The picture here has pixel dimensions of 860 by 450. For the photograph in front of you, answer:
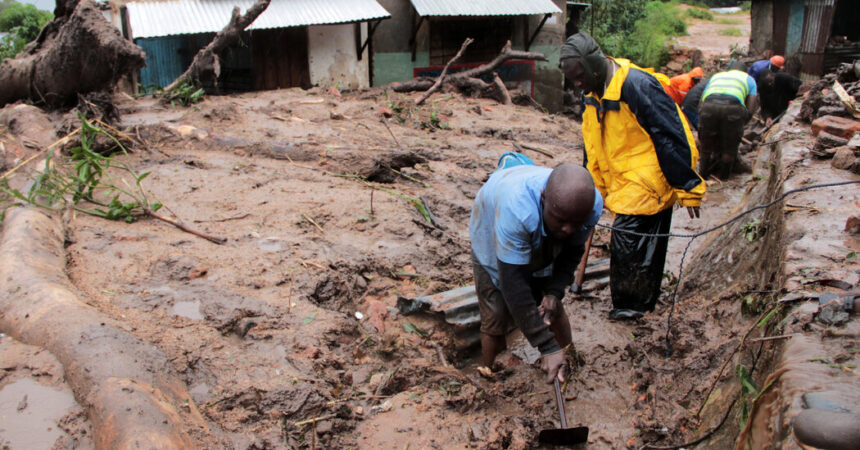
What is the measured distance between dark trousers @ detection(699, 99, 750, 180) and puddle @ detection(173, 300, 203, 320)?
6287 mm

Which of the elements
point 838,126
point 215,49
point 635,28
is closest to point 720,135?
point 838,126

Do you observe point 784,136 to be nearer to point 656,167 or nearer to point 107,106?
point 656,167

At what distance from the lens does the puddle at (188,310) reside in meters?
3.02

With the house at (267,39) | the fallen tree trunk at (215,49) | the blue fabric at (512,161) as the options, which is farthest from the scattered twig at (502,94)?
the blue fabric at (512,161)

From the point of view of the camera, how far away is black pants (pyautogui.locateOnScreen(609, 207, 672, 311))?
12.3 feet

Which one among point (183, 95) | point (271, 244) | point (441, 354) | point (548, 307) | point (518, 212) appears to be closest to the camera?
point (518, 212)

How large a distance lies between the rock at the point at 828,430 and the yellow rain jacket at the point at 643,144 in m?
2.33

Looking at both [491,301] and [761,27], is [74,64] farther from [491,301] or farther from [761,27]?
[761,27]

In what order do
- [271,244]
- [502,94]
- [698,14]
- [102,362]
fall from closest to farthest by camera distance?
[102,362] → [271,244] → [502,94] → [698,14]

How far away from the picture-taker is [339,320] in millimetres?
3309

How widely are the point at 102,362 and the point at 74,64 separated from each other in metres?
5.36

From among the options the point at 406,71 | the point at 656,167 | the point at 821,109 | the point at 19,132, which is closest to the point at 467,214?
the point at 656,167

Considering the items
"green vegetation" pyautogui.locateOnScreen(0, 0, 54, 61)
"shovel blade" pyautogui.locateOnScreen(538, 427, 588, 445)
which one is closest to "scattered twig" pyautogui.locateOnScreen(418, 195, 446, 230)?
"shovel blade" pyautogui.locateOnScreen(538, 427, 588, 445)

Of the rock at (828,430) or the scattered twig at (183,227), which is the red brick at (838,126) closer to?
the rock at (828,430)
